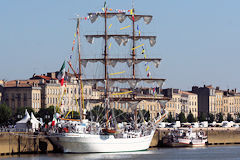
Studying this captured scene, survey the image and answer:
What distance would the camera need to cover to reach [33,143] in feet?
233

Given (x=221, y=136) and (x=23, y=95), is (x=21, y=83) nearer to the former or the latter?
(x=23, y=95)

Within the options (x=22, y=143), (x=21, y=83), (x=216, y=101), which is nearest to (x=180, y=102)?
(x=216, y=101)

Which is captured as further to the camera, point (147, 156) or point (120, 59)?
point (120, 59)

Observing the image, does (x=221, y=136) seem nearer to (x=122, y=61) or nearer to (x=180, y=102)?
(x=122, y=61)

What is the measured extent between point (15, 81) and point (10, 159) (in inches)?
2621

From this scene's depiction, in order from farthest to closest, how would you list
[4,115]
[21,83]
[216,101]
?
[216,101], [21,83], [4,115]

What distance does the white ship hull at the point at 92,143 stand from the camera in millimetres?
71750

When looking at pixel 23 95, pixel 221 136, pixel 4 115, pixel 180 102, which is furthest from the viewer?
pixel 180 102

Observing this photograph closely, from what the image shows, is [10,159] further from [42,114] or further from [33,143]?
[42,114]

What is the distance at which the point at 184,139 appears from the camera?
294 feet

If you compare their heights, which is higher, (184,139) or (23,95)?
(23,95)

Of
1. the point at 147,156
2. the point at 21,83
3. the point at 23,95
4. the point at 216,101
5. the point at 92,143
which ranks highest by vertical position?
the point at 21,83

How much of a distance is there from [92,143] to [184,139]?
19020 millimetres

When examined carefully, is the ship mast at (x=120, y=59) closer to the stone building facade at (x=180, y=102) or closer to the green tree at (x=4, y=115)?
the green tree at (x=4, y=115)
